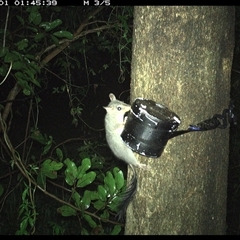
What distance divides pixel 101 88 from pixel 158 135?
639cm

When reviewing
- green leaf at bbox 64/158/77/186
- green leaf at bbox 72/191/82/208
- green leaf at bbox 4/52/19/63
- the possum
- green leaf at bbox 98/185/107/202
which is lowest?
green leaf at bbox 72/191/82/208

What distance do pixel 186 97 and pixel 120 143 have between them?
0.80 metres

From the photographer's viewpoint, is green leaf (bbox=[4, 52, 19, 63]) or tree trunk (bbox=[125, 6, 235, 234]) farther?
green leaf (bbox=[4, 52, 19, 63])

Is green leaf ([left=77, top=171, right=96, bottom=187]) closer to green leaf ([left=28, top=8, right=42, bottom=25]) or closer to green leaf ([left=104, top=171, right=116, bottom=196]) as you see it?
green leaf ([left=104, top=171, right=116, bottom=196])

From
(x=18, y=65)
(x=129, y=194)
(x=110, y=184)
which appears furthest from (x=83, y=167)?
(x=18, y=65)

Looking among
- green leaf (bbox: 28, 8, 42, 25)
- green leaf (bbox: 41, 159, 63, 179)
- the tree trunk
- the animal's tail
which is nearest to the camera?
the tree trunk

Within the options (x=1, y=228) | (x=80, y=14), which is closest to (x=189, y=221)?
(x=80, y=14)

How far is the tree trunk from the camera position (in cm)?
154

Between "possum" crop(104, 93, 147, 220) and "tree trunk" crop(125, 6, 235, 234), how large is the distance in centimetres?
12

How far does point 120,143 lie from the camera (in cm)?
227

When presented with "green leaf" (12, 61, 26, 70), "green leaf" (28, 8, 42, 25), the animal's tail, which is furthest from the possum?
"green leaf" (28, 8, 42, 25)
